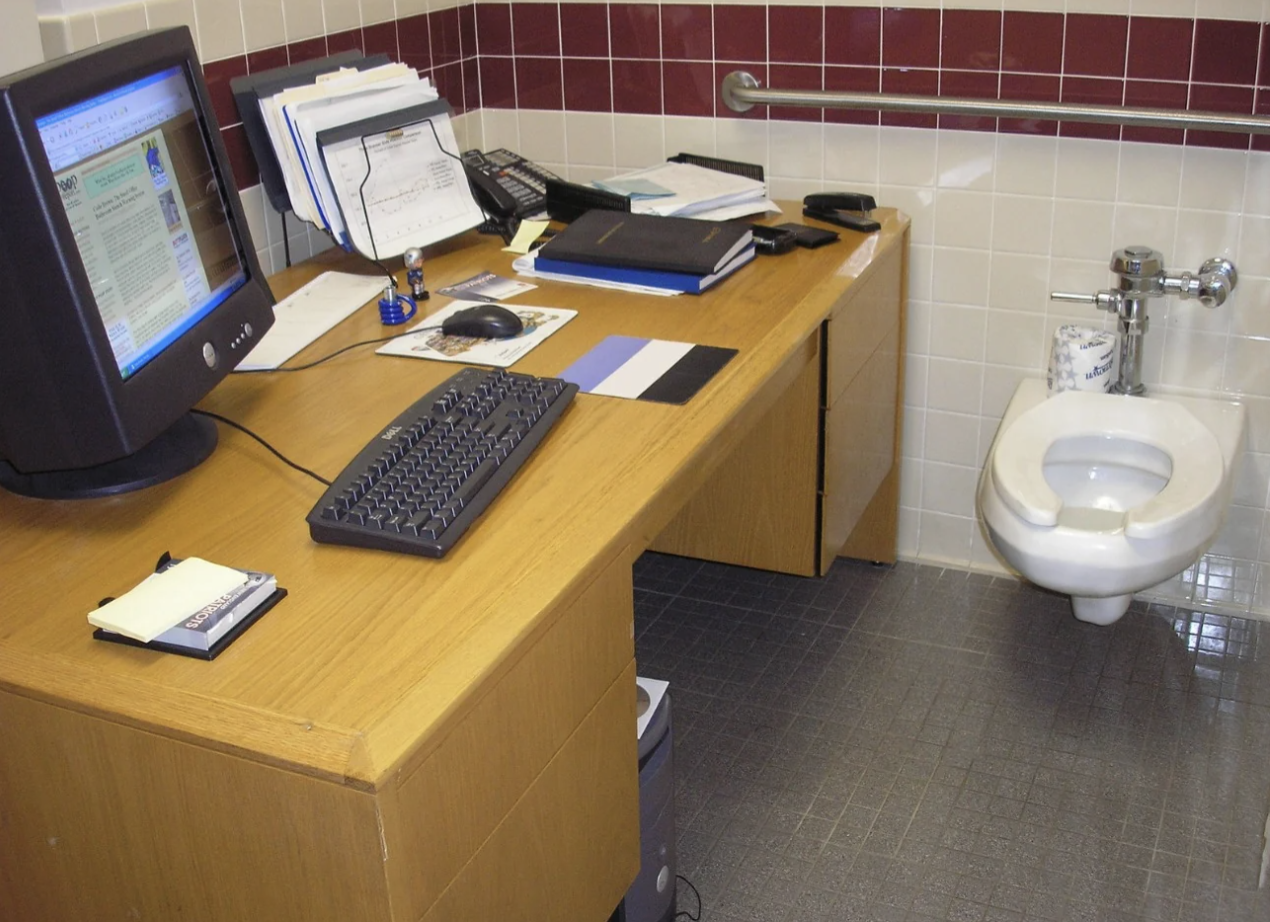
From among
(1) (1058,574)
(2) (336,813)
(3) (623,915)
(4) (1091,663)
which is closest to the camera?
(2) (336,813)

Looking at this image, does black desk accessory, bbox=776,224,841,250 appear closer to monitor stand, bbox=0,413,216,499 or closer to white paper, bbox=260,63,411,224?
white paper, bbox=260,63,411,224

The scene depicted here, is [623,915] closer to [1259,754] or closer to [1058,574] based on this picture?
[1058,574]

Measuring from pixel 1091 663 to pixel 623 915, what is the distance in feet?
3.75

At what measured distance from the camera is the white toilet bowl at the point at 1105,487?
209cm

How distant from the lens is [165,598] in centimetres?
120

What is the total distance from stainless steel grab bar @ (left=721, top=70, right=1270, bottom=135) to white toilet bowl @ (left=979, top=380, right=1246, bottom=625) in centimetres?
47

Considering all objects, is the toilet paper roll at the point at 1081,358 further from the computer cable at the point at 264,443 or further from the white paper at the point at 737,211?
the computer cable at the point at 264,443

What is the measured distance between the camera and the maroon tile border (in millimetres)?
2270

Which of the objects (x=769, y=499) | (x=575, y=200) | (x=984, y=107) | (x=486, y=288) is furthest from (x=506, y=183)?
(x=984, y=107)

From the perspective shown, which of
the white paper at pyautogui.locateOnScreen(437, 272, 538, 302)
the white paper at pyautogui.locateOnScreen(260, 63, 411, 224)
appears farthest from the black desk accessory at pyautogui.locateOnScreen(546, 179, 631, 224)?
the white paper at pyautogui.locateOnScreen(260, 63, 411, 224)

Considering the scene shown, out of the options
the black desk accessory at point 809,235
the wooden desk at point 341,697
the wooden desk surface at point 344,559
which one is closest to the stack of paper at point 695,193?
the black desk accessory at point 809,235

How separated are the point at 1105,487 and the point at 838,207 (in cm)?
69

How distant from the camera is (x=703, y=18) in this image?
2.58m

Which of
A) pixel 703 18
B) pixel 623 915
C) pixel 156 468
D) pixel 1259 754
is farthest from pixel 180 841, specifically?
pixel 703 18
